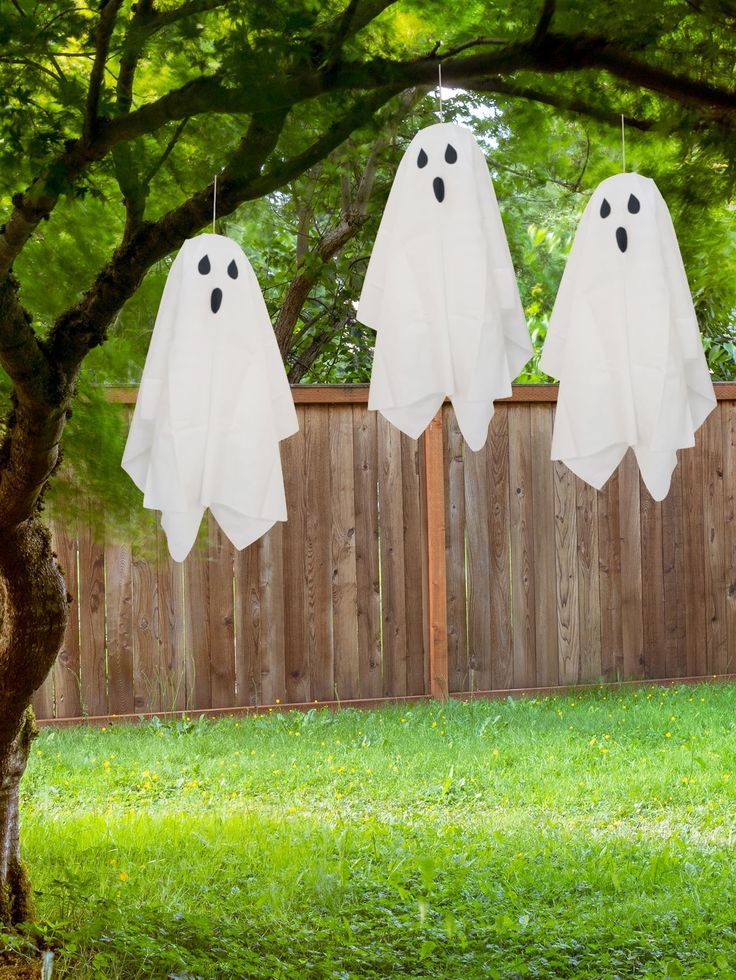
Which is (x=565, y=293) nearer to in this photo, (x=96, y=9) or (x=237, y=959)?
(x=96, y=9)

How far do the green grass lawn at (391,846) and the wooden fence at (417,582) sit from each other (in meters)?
0.40

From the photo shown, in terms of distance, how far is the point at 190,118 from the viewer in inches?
86.7

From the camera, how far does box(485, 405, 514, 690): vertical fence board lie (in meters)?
5.67

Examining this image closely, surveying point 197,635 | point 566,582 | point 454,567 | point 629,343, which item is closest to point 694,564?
point 566,582

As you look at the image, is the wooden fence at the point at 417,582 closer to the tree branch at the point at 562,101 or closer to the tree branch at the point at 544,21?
the tree branch at the point at 562,101

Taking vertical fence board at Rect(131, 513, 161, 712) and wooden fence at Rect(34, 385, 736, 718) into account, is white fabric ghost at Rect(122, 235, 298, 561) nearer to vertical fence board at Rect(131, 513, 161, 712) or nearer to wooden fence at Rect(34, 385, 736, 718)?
wooden fence at Rect(34, 385, 736, 718)

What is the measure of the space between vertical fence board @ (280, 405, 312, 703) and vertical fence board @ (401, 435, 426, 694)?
1.71ft

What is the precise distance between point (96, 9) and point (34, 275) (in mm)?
1358

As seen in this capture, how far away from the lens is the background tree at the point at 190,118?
5.66 ft

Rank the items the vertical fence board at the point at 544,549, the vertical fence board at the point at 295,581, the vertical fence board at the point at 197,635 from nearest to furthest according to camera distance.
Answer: the vertical fence board at the point at 197,635 → the vertical fence board at the point at 295,581 → the vertical fence board at the point at 544,549

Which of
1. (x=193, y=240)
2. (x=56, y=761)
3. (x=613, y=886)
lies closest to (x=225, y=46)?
(x=193, y=240)

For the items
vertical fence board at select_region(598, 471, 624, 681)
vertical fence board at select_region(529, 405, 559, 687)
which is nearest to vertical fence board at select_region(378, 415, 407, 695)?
vertical fence board at select_region(529, 405, 559, 687)

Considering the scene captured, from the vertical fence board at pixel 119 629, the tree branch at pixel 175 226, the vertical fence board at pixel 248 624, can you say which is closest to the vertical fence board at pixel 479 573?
the vertical fence board at pixel 248 624

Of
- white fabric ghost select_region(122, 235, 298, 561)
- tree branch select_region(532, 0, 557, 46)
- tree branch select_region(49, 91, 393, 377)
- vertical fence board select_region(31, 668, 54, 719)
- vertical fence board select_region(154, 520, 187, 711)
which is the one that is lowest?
vertical fence board select_region(31, 668, 54, 719)
